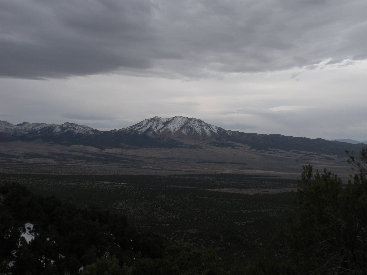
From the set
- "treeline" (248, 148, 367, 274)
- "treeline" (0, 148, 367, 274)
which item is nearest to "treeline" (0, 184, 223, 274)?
"treeline" (0, 148, 367, 274)

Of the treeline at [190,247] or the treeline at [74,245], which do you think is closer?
the treeline at [190,247]

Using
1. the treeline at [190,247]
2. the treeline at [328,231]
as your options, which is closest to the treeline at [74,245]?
the treeline at [190,247]

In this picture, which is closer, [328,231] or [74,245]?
[328,231]

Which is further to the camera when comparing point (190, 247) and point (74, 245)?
point (190, 247)

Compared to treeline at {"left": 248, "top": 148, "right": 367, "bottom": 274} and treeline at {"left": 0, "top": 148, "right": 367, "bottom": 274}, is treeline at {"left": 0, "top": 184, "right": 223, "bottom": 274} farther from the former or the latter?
treeline at {"left": 248, "top": 148, "right": 367, "bottom": 274}

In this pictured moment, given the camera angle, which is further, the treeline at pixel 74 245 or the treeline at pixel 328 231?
the treeline at pixel 74 245

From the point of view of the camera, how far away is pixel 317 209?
16.2m

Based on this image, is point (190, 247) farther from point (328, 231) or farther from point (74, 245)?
point (328, 231)

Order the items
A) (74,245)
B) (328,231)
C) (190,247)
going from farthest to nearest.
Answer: (190,247) → (74,245) → (328,231)

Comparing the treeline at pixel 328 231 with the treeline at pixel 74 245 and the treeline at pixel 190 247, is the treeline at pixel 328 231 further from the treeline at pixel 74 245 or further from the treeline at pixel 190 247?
the treeline at pixel 74 245

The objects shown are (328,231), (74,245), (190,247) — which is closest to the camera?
(328,231)

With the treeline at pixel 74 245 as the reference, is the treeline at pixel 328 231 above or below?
above

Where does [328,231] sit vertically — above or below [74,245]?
above

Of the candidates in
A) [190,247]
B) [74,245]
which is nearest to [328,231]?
[190,247]
